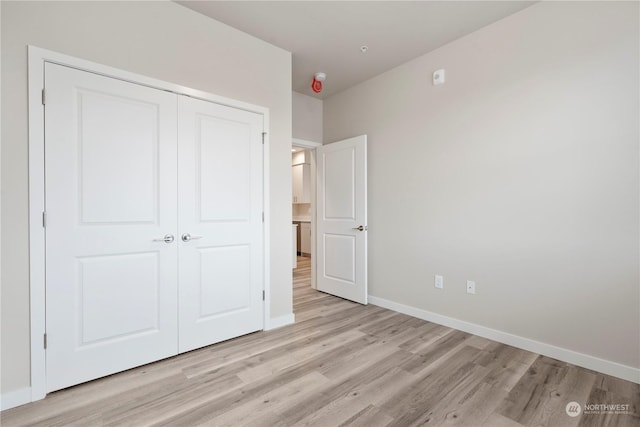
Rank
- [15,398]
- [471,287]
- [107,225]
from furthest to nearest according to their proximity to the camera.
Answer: [471,287] < [107,225] < [15,398]

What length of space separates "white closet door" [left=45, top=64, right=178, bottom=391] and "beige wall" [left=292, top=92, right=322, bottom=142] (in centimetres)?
196

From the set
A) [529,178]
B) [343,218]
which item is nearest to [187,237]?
[343,218]

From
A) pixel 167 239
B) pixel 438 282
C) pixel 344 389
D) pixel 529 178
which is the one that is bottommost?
pixel 344 389

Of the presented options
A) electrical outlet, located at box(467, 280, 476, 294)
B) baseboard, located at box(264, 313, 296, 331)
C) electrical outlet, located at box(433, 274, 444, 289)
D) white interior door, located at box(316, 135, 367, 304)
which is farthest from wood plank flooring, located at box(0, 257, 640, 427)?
white interior door, located at box(316, 135, 367, 304)

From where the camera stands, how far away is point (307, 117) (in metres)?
4.19

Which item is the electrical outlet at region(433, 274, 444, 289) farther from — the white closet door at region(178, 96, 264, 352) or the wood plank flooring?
the white closet door at region(178, 96, 264, 352)

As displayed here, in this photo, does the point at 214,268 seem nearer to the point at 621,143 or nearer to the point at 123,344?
the point at 123,344

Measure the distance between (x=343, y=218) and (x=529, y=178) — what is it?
2037mm


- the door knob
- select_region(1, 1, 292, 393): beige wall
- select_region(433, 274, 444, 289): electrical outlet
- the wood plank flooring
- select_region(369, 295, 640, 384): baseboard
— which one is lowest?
the wood plank flooring

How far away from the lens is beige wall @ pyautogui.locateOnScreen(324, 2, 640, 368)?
204 centimetres

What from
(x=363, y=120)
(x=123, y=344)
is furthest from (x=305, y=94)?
(x=123, y=344)

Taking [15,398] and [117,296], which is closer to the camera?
[15,398]

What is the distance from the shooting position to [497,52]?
2598 mm

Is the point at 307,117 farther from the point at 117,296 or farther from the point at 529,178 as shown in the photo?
the point at 117,296
